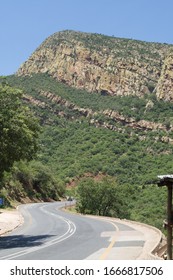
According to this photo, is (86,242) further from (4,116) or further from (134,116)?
(134,116)

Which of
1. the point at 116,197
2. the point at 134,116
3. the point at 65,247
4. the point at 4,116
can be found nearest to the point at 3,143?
the point at 4,116

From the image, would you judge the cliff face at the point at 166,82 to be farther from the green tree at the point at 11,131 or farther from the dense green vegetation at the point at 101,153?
the green tree at the point at 11,131

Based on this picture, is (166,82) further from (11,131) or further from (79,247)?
(79,247)

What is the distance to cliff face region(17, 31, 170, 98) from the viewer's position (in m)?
160

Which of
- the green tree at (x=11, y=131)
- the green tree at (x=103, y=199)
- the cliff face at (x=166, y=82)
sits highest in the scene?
the cliff face at (x=166, y=82)

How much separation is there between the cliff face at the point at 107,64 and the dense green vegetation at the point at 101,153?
20.3ft

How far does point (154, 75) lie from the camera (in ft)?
531

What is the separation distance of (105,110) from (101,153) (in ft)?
99.3

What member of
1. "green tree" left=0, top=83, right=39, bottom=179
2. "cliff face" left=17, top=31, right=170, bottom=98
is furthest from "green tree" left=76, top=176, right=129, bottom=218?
"cliff face" left=17, top=31, right=170, bottom=98

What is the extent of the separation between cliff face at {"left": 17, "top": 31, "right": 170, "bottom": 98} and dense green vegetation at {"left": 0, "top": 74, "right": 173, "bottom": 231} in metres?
6.19

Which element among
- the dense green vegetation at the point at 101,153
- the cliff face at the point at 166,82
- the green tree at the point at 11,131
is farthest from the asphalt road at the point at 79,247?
the cliff face at the point at 166,82

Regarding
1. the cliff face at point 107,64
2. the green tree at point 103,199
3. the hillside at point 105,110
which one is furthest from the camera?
the cliff face at point 107,64

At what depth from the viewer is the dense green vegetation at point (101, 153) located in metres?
63.2

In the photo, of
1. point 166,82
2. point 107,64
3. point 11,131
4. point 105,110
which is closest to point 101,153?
point 105,110
